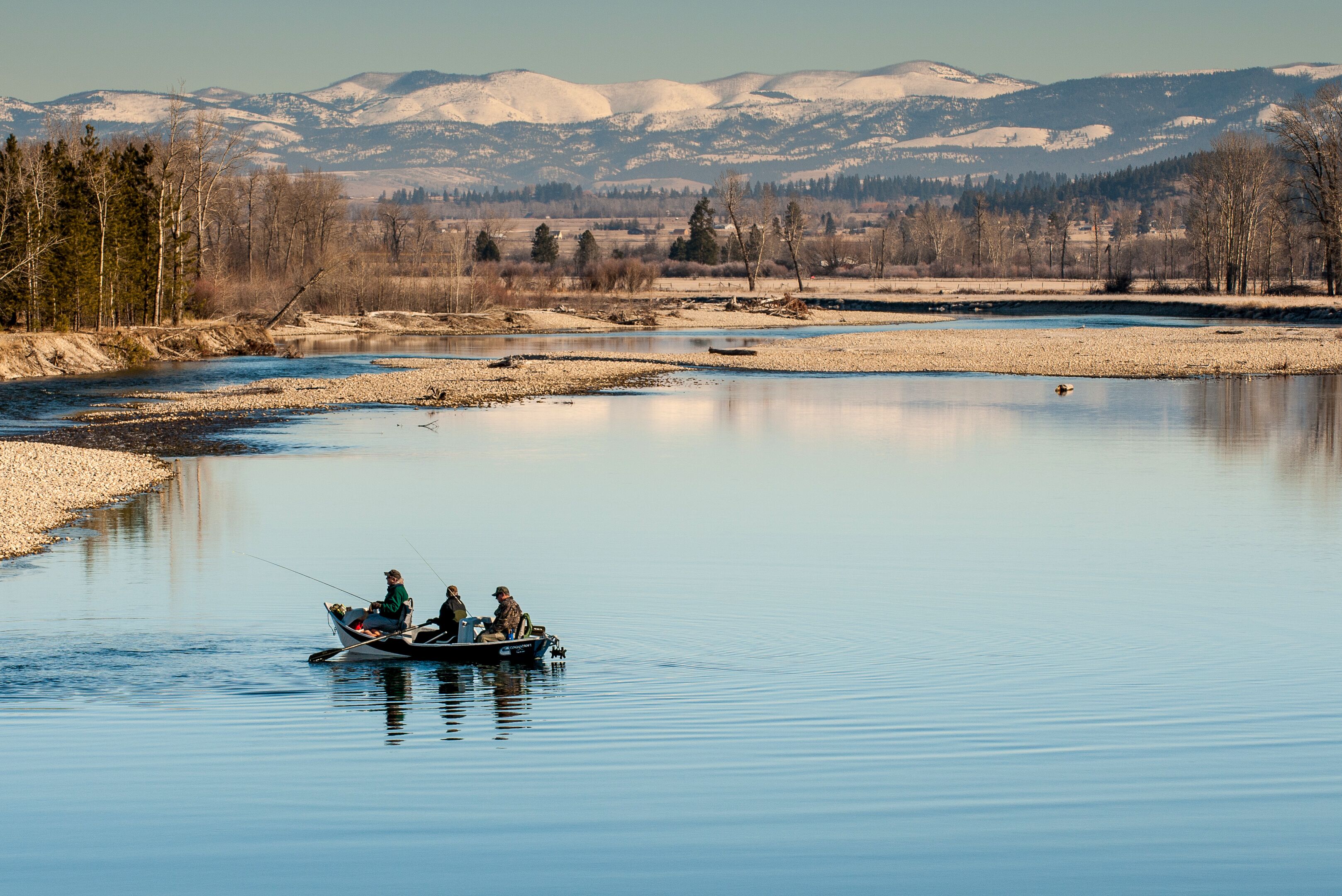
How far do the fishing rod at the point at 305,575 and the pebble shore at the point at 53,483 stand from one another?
3.48 m

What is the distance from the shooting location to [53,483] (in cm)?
2847

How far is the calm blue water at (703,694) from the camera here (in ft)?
34.8

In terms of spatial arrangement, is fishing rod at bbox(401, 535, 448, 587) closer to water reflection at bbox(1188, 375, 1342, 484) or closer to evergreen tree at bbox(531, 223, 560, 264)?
water reflection at bbox(1188, 375, 1342, 484)

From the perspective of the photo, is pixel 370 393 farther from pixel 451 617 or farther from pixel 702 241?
pixel 702 241

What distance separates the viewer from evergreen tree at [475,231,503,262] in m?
151

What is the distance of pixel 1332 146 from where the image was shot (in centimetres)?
9644

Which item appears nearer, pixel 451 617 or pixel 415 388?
pixel 451 617

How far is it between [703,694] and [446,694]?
3.04 meters

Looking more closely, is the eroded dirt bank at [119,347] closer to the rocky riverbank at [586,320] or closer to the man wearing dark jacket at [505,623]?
the rocky riverbank at [586,320]

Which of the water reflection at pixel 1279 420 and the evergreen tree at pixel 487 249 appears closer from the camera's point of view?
the water reflection at pixel 1279 420

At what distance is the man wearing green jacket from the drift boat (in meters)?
0.13

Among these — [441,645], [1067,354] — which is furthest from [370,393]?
[441,645]

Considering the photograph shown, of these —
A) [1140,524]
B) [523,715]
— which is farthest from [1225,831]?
[1140,524]

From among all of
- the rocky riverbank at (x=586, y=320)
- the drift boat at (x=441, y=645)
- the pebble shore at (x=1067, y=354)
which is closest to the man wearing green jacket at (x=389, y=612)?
the drift boat at (x=441, y=645)
